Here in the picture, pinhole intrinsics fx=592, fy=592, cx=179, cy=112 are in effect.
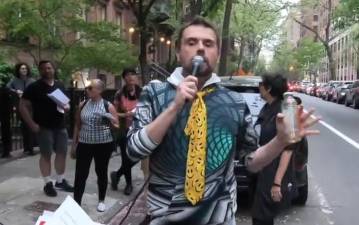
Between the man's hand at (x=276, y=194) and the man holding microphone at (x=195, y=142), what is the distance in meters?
2.14

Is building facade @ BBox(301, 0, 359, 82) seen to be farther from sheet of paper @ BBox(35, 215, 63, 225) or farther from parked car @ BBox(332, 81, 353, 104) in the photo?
sheet of paper @ BBox(35, 215, 63, 225)

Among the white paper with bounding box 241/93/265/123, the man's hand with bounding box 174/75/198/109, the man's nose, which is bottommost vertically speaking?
the white paper with bounding box 241/93/265/123

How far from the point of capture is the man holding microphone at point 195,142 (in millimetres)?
2508

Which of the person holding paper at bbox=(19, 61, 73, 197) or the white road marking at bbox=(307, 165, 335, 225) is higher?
the person holding paper at bbox=(19, 61, 73, 197)

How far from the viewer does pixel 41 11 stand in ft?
40.0

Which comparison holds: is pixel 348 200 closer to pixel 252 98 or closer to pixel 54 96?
pixel 252 98

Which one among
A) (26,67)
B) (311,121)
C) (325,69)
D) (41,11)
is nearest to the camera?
(311,121)

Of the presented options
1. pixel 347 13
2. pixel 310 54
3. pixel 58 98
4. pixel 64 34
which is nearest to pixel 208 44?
pixel 58 98

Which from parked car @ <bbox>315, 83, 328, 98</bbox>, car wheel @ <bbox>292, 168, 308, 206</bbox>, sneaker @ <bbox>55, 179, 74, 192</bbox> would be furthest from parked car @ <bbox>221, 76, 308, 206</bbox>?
parked car @ <bbox>315, 83, 328, 98</bbox>

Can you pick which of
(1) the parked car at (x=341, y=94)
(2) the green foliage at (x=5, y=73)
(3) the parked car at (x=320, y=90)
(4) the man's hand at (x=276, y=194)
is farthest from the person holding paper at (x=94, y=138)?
(3) the parked car at (x=320, y=90)

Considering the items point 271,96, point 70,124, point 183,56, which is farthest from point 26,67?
point 183,56

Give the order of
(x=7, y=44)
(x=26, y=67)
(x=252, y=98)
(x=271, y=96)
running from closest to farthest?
(x=271, y=96)
(x=252, y=98)
(x=26, y=67)
(x=7, y=44)

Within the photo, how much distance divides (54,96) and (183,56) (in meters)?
5.29

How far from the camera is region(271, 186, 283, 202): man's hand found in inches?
188
